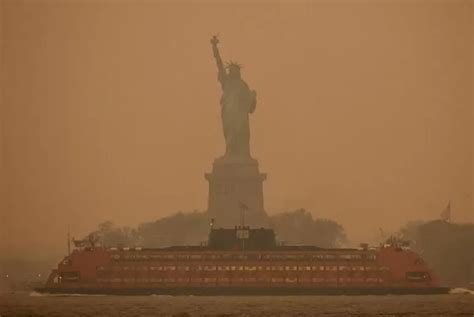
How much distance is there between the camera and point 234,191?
104562mm

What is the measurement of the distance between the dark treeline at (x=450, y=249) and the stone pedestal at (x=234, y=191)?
9.78 meters

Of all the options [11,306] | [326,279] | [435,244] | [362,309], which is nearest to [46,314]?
[11,306]

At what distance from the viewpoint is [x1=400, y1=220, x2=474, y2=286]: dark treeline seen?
95625mm

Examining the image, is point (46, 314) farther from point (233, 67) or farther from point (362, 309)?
point (233, 67)

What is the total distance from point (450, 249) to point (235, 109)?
47.1 ft

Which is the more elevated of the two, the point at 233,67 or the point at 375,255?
the point at 233,67

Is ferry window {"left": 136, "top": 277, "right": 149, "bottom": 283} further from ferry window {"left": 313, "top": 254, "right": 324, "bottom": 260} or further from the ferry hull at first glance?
ferry window {"left": 313, "top": 254, "right": 324, "bottom": 260}

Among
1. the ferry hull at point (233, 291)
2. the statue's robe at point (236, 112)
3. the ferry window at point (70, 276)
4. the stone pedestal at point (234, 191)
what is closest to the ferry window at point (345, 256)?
the ferry hull at point (233, 291)

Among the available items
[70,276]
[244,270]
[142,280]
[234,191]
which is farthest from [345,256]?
[234,191]

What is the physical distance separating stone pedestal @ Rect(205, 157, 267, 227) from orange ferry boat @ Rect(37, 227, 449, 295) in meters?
13.6

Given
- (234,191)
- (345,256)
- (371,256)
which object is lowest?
(371,256)

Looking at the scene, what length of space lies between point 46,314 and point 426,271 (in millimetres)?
19626

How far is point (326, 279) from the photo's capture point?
89.2 m

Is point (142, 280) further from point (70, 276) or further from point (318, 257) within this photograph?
point (318, 257)
